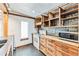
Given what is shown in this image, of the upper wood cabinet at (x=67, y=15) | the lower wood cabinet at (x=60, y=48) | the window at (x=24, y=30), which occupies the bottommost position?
the lower wood cabinet at (x=60, y=48)

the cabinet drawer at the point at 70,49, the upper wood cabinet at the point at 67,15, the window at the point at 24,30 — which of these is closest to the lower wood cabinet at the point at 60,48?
the cabinet drawer at the point at 70,49

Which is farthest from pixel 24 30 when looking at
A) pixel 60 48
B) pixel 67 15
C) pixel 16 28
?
pixel 67 15

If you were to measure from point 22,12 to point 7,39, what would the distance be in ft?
1.85

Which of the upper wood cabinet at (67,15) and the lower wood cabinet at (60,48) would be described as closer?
the lower wood cabinet at (60,48)

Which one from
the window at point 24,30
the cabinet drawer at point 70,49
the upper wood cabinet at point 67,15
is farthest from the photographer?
the upper wood cabinet at point 67,15

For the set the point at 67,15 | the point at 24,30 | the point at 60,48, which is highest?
the point at 67,15

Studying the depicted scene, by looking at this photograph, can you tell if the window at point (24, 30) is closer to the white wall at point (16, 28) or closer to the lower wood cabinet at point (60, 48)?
the white wall at point (16, 28)

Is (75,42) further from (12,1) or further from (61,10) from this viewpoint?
(12,1)

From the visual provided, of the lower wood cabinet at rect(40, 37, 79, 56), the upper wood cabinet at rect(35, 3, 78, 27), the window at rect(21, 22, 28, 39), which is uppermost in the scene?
the upper wood cabinet at rect(35, 3, 78, 27)

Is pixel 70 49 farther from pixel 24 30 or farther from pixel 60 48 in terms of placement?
pixel 24 30

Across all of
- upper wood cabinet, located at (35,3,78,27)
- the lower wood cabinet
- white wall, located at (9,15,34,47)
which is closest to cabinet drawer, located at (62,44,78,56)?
the lower wood cabinet

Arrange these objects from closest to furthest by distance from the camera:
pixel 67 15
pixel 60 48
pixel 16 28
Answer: pixel 16 28
pixel 60 48
pixel 67 15

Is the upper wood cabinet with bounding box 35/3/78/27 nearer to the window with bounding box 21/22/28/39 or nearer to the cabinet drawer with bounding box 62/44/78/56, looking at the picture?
the cabinet drawer with bounding box 62/44/78/56

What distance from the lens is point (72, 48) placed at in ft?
6.36
